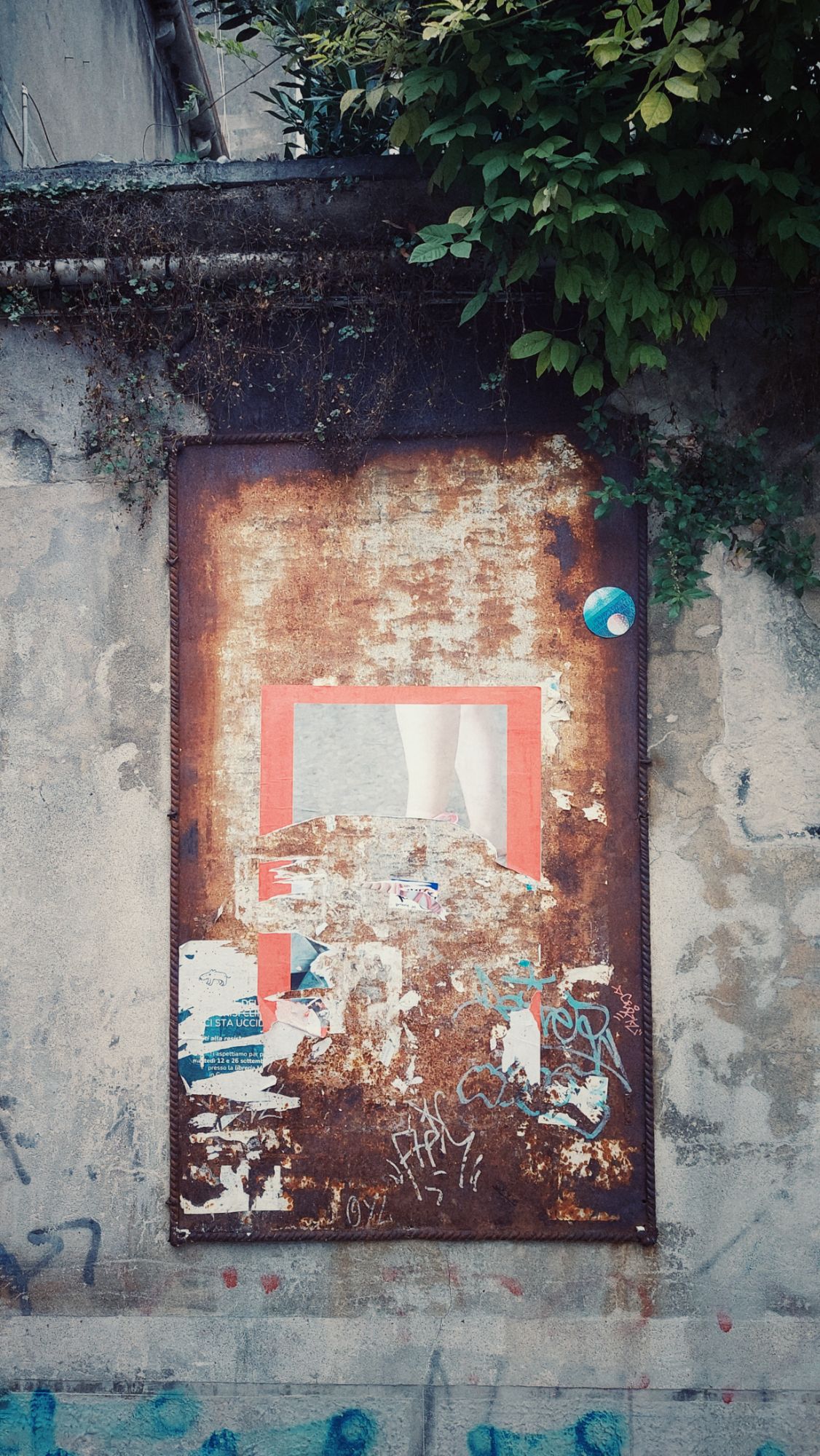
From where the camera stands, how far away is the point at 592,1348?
386 cm

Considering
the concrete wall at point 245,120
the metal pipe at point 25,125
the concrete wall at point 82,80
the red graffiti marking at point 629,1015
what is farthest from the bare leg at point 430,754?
the concrete wall at point 245,120

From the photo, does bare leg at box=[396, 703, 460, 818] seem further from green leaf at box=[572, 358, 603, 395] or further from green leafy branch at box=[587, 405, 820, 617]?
green leaf at box=[572, 358, 603, 395]

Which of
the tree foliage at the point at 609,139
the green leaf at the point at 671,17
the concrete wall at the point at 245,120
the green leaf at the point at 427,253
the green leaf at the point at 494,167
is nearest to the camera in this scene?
the green leaf at the point at 671,17

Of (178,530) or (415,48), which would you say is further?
(178,530)

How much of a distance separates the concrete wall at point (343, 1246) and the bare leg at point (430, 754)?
2.64 ft

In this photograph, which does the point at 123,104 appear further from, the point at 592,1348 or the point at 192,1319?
the point at 592,1348

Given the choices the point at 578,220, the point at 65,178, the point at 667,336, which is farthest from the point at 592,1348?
the point at 65,178

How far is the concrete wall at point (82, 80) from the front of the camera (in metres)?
5.14

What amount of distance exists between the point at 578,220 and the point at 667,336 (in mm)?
509

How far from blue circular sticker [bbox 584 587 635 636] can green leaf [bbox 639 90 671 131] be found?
1600 mm

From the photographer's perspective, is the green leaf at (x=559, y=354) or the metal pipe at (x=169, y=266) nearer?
the green leaf at (x=559, y=354)

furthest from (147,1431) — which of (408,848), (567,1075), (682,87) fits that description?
(682,87)

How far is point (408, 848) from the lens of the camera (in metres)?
3.97

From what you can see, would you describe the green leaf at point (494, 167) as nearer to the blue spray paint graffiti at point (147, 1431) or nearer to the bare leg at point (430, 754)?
the bare leg at point (430, 754)
